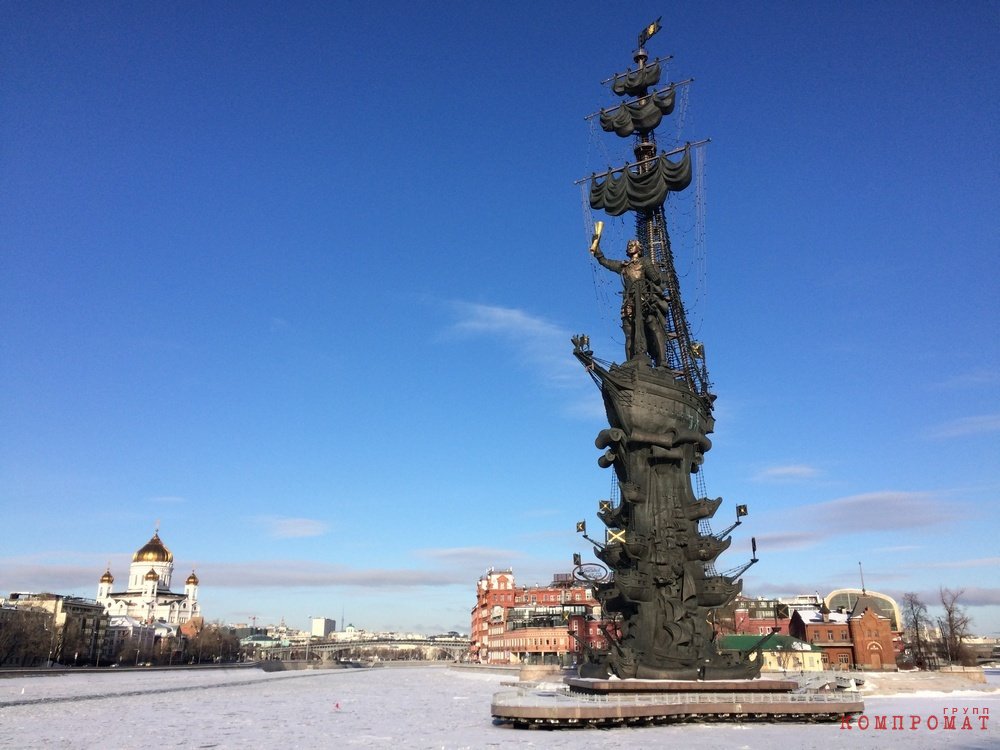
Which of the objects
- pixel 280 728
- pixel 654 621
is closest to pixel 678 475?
pixel 654 621

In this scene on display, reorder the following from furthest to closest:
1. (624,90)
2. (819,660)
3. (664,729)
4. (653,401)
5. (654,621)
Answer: (819,660) → (624,90) → (653,401) → (654,621) → (664,729)

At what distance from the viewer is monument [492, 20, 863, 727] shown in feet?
129

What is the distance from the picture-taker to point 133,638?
156 metres

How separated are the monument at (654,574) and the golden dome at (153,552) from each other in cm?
15024

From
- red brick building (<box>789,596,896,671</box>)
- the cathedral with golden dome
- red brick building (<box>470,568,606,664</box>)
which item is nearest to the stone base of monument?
red brick building (<box>789,596,896,671</box>)

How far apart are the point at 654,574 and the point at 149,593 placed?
162 metres

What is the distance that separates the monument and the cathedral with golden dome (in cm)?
14914

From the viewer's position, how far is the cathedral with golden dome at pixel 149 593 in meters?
175

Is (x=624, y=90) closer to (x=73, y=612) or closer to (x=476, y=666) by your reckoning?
(x=476, y=666)

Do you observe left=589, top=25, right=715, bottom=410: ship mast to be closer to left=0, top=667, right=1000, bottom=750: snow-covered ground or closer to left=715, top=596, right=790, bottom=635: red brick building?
left=0, top=667, right=1000, bottom=750: snow-covered ground

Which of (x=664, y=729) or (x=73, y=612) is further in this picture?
(x=73, y=612)

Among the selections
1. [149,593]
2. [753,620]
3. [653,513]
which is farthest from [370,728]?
[149,593]

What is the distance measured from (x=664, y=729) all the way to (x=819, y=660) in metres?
61.6

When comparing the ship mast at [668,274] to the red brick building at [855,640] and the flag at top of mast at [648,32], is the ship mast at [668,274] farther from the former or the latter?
the red brick building at [855,640]
